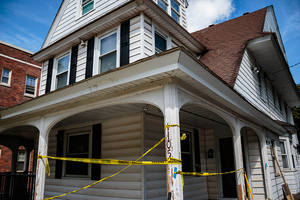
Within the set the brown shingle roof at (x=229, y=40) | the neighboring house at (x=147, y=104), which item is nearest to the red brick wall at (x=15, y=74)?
the neighboring house at (x=147, y=104)

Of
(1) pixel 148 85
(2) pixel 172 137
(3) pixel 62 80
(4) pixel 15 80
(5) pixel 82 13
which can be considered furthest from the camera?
(4) pixel 15 80

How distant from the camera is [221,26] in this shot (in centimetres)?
1156

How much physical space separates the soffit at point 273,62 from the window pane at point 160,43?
13.7ft

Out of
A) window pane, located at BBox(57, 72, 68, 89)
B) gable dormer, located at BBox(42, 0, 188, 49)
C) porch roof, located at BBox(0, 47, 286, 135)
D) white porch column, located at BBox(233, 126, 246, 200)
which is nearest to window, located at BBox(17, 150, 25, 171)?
gable dormer, located at BBox(42, 0, 188, 49)

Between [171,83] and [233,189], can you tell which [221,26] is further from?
[171,83]

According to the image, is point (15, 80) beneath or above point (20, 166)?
above

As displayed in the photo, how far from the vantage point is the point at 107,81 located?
421 cm

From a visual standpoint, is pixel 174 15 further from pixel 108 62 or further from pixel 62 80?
pixel 62 80

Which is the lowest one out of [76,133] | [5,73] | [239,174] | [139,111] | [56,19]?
[239,174]

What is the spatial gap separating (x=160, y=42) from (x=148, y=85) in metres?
3.29

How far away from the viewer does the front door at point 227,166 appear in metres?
8.10

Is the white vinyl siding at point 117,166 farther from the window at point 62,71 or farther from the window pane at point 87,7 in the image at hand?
the window pane at point 87,7

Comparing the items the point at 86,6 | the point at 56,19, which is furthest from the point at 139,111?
the point at 56,19

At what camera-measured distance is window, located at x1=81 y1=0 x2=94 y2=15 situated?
26.7 ft
